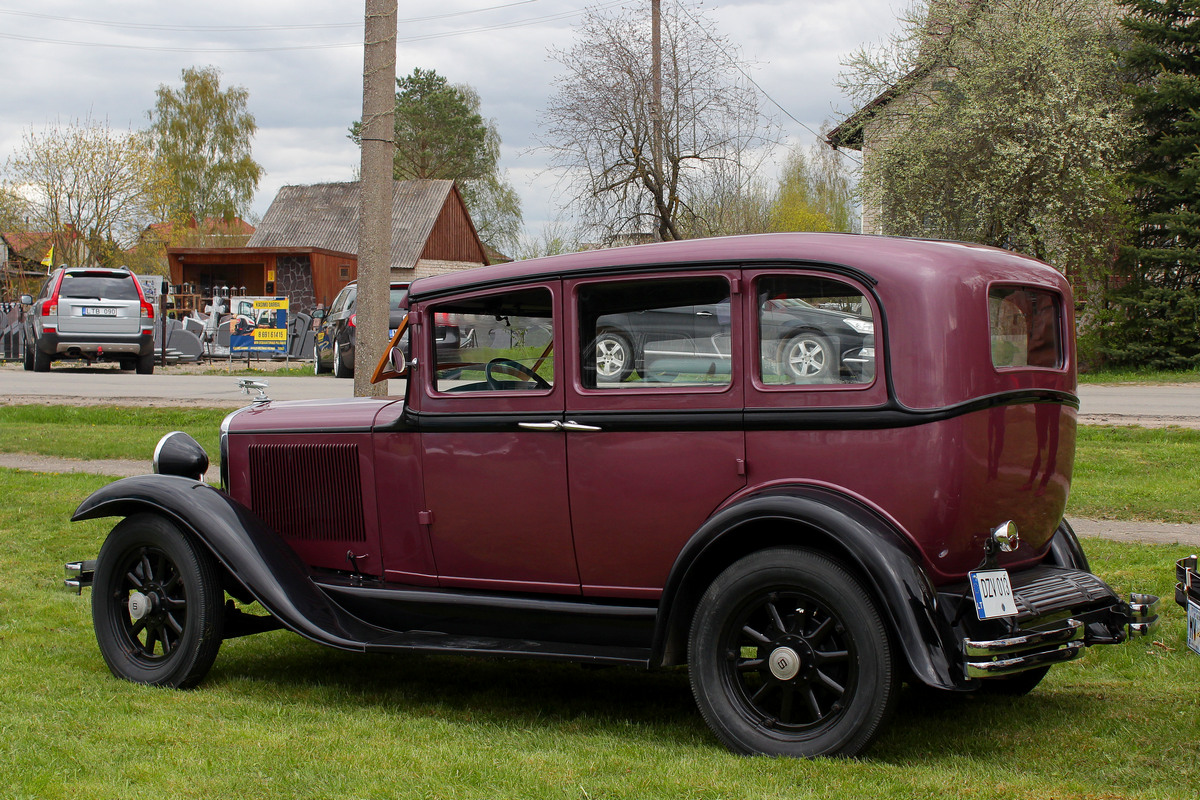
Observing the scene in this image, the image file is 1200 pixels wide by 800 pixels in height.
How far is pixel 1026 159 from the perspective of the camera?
22.5m

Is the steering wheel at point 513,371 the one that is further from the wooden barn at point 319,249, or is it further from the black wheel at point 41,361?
the wooden barn at point 319,249

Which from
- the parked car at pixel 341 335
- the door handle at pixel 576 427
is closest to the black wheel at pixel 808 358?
the door handle at pixel 576 427

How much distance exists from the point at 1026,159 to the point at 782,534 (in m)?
21.0

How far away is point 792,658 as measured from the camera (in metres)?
3.70

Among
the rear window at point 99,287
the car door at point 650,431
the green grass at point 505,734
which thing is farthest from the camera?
the rear window at point 99,287

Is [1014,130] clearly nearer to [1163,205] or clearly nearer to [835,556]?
[1163,205]

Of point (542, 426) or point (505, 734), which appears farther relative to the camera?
point (542, 426)

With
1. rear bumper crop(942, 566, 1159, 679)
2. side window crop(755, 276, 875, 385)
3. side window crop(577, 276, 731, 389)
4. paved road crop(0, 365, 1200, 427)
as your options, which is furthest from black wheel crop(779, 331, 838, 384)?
paved road crop(0, 365, 1200, 427)

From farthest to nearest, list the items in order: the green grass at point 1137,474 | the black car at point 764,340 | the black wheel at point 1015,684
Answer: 1. the green grass at point 1137,474
2. the black wheel at point 1015,684
3. the black car at point 764,340

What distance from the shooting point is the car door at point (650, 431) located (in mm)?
3980

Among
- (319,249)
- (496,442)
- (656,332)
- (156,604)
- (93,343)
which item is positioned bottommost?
(156,604)

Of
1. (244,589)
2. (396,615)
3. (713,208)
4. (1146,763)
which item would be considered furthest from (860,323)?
(713,208)

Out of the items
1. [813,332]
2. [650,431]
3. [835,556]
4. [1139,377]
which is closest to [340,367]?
[1139,377]

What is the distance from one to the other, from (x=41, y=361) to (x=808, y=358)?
75.7ft
